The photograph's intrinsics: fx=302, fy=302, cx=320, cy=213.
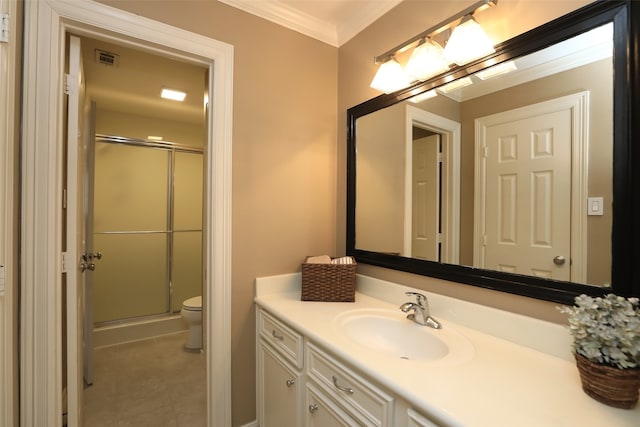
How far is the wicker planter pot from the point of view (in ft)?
2.39

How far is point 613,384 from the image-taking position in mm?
740

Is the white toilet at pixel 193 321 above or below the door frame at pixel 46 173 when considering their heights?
below

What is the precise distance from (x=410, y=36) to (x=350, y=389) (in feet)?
5.33

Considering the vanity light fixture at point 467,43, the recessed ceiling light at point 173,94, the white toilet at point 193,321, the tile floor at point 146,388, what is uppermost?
the recessed ceiling light at point 173,94

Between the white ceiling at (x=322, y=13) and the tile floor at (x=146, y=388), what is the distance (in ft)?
8.08

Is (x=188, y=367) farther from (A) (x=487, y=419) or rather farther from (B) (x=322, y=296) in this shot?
(A) (x=487, y=419)

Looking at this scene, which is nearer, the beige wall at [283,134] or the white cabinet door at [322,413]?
the white cabinet door at [322,413]

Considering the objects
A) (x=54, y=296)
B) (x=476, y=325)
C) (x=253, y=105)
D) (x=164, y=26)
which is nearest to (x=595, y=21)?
(x=476, y=325)

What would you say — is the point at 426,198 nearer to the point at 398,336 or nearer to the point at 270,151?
the point at 398,336

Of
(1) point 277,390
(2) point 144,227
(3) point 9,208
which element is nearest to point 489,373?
(1) point 277,390

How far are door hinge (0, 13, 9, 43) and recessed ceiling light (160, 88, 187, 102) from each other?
1714 mm

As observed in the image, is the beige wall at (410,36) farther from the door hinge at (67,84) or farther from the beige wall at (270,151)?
the door hinge at (67,84)

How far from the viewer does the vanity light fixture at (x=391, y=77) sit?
154cm

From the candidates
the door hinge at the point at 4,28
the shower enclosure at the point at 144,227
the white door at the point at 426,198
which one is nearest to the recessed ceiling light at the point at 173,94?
the shower enclosure at the point at 144,227
